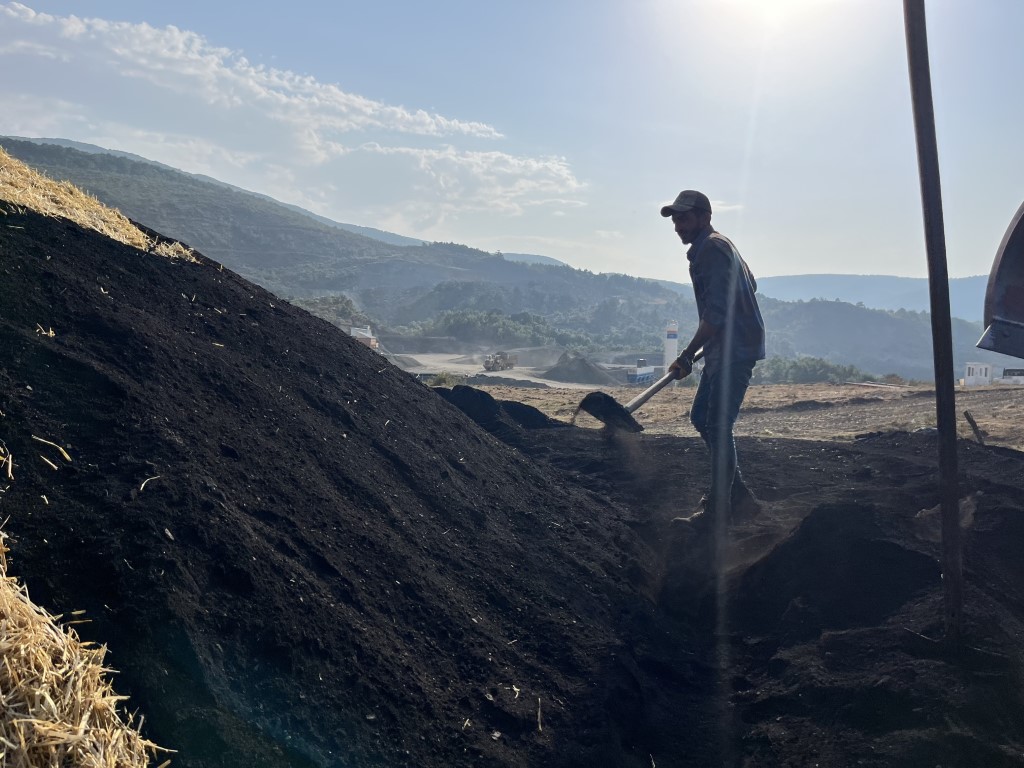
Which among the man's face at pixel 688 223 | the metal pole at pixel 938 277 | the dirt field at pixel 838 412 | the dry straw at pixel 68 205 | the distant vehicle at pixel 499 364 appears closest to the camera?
the metal pole at pixel 938 277

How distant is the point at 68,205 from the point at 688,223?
394 centimetres

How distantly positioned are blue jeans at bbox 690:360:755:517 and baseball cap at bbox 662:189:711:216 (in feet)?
3.39

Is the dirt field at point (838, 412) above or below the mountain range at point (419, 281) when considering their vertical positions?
below

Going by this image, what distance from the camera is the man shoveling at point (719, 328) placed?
18.3 ft

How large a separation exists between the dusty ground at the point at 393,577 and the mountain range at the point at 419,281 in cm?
6278

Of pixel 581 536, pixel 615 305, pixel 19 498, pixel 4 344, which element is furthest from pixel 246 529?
pixel 615 305

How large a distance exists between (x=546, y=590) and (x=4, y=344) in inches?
103

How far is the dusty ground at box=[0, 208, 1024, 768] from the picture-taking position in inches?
102

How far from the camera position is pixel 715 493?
5.73 meters

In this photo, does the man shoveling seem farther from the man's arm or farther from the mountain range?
the mountain range

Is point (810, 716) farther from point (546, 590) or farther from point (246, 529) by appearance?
point (246, 529)

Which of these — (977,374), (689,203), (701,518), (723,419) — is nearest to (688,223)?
(689,203)

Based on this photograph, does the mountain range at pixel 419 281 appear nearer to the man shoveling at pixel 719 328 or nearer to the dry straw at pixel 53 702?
the man shoveling at pixel 719 328

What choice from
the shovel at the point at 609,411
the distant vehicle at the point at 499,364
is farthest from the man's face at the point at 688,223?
the distant vehicle at the point at 499,364
